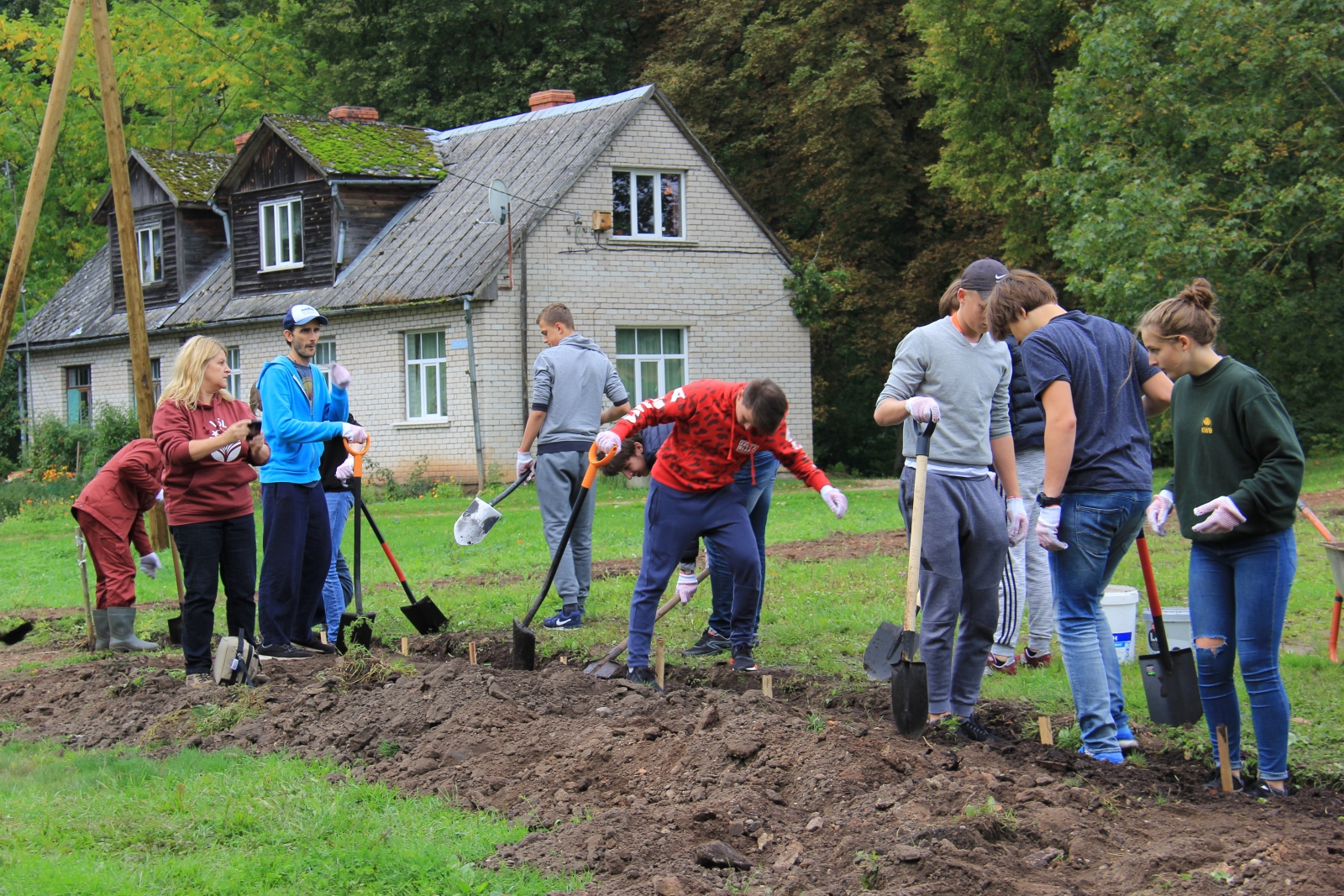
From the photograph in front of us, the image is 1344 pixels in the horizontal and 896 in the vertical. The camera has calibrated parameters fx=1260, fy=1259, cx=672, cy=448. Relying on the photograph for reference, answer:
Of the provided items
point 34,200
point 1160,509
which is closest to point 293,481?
point 34,200

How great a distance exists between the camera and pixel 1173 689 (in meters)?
5.28

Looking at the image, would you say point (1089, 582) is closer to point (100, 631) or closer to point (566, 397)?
point (566, 397)

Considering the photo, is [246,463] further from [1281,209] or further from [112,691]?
[1281,209]

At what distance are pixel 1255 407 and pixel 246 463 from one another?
17.2ft

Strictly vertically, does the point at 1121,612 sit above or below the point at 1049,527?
below

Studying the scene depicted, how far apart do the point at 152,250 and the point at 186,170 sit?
2.03 meters

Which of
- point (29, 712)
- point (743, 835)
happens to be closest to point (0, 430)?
point (29, 712)

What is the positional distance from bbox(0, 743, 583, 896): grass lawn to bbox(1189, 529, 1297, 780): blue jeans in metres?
2.58

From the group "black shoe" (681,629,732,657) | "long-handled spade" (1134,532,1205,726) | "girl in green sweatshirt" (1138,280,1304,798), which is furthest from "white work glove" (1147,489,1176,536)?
"black shoe" (681,629,732,657)

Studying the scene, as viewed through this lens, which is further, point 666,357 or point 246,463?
point 666,357

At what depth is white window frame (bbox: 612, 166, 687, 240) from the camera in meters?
23.0

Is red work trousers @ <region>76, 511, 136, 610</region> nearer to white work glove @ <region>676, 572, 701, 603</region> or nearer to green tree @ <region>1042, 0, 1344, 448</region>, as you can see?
white work glove @ <region>676, 572, 701, 603</region>

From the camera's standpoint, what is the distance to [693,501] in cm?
660

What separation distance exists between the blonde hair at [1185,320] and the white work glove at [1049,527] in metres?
0.77
